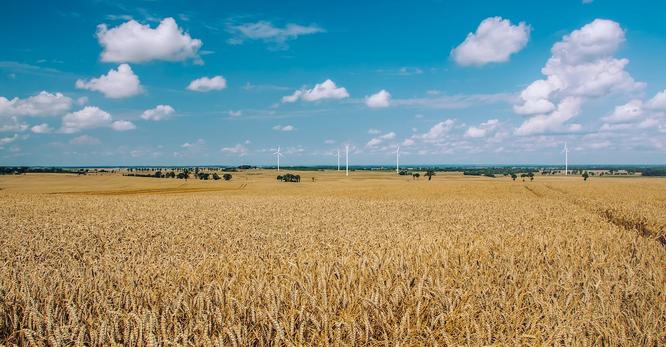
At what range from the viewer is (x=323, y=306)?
4445mm

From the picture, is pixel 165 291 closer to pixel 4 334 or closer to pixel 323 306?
pixel 4 334

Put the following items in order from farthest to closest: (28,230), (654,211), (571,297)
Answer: (654,211) < (28,230) < (571,297)

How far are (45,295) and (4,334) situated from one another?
760mm

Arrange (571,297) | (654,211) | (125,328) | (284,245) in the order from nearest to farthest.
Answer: (125,328), (571,297), (284,245), (654,211)

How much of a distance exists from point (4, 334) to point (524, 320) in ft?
17.7

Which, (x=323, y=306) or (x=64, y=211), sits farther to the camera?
(x=64, y=211)

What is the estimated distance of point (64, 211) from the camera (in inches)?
875

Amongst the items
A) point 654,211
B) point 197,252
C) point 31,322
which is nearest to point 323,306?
point 31,322

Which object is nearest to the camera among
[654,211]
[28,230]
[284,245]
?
[284,245]

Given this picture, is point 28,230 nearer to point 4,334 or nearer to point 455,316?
point 4,334

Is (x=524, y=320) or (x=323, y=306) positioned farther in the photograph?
(x=524, y=320)

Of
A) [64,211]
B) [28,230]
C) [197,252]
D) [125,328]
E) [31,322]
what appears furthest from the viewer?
[64,211]

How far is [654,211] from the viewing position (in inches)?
774

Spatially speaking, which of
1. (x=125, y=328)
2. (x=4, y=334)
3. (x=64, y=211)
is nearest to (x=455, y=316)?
(x=125, y=328)
